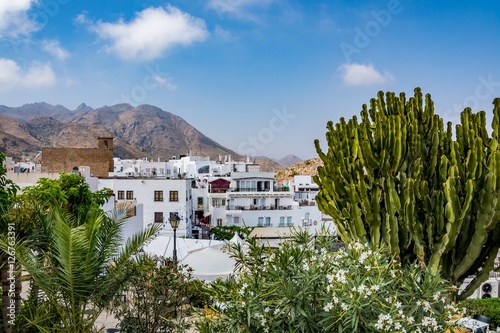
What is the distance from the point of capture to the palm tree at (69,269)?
19.1 ft

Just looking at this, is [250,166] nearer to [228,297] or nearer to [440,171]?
[440,171]

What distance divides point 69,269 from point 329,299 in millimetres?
3514

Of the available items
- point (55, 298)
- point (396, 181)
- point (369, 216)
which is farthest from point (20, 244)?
point (396, 181)

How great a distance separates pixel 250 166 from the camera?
1881 inches

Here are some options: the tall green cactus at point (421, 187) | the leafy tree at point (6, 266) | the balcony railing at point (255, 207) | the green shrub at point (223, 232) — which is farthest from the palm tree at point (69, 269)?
the balcony railing at point (255, 207)

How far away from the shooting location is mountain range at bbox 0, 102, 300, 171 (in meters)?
84.0

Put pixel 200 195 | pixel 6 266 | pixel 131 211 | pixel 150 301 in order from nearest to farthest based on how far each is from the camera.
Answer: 1. pixel 6 266
2. pixel 150 301
3. pixel 131 211
4. pixel 200 195

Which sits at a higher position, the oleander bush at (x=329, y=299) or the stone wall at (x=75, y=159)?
the stone wall at (x=75, y=159)

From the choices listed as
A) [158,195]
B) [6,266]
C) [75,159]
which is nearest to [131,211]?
[6,266]

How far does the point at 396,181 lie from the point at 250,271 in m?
4.43

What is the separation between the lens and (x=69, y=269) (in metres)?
5.84

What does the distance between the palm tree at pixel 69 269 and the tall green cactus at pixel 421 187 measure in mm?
4291

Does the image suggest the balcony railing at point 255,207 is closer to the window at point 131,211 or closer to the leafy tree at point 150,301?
the window at point 131,211

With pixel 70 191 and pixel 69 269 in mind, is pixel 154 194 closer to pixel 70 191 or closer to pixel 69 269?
pixel 70 191
